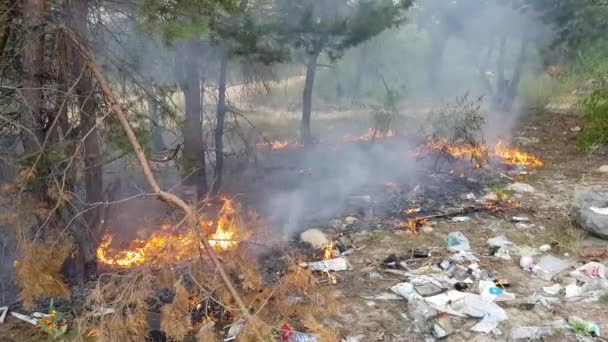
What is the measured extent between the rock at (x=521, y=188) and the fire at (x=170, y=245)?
5078mm

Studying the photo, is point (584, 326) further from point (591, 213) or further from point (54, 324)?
point (54, 324)

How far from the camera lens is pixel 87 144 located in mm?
5117

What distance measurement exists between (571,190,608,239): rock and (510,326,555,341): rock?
2.29 metres

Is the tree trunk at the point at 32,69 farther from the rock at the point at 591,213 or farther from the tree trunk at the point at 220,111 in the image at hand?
the rock at the point at 591,213

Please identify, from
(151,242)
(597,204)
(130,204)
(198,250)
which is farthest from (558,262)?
(130,204)

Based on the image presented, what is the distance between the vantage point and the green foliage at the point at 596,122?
9.52m

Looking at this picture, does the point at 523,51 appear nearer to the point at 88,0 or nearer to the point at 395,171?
the point at 395,171

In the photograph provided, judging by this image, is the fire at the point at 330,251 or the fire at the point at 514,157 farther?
the fire at the point at 514,157

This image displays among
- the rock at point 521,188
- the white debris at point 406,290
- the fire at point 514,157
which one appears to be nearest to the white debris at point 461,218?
the rock at point 521,188

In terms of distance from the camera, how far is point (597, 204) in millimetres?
6180

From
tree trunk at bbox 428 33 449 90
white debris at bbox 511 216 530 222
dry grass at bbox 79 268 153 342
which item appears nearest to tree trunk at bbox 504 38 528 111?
tree trunk at bbox 428 33 449 90

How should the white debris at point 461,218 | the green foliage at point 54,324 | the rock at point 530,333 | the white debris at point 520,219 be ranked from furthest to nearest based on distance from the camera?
the white debris at point 461,218, the white debris at point 520,219, the green foliage at point 54,324, the rock at point 530,333

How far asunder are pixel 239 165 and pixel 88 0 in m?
4.94

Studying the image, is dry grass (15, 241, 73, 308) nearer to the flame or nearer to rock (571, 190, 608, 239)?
rock (571, 190, 608, 239)
